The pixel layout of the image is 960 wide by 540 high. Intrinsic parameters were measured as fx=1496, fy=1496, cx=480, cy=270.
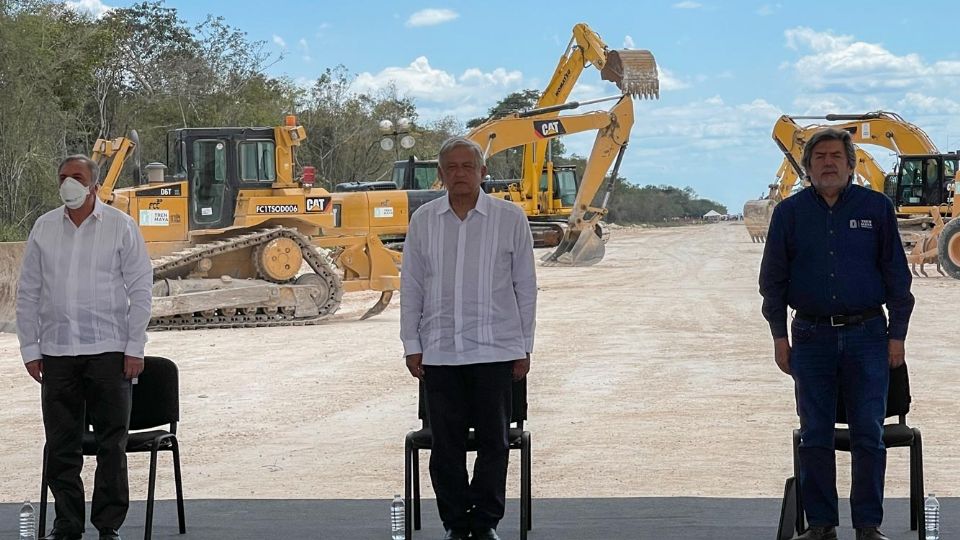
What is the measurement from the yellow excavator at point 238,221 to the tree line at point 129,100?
824 cm

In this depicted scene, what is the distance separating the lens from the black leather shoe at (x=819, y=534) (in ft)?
19.4

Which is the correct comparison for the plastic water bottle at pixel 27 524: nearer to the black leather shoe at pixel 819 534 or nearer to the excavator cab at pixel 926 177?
the black leather shoe at pixel 819 534

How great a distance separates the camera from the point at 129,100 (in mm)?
43969

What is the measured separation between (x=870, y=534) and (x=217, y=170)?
15741mm

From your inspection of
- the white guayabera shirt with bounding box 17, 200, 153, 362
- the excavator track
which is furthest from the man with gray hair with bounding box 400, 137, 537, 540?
the excavator track

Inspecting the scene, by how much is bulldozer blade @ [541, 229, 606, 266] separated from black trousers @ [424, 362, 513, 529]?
96.2 feet

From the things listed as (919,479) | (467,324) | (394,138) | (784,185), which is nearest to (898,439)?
(919,479)

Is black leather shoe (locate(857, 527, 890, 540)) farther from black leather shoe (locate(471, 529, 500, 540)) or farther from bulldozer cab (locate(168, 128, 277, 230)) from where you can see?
bulldozer cab (locate(168, 128, 277, 230))

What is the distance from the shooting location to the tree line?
32.8 metres

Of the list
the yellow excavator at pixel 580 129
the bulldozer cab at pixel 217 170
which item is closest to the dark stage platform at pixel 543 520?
the bulldozer cab at pixel 217 170

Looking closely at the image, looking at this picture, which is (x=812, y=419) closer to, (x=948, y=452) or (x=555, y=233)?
(x=948, y=452)

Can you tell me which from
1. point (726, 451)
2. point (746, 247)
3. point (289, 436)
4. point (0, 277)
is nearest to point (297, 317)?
point (0, 277)

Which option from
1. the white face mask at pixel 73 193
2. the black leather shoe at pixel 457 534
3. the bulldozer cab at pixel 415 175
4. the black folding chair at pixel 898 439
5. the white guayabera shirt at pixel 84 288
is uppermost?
the bulldozer cab at pixel 415 175

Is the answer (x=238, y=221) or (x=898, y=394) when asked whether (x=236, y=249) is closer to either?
(x=238, y=221)
